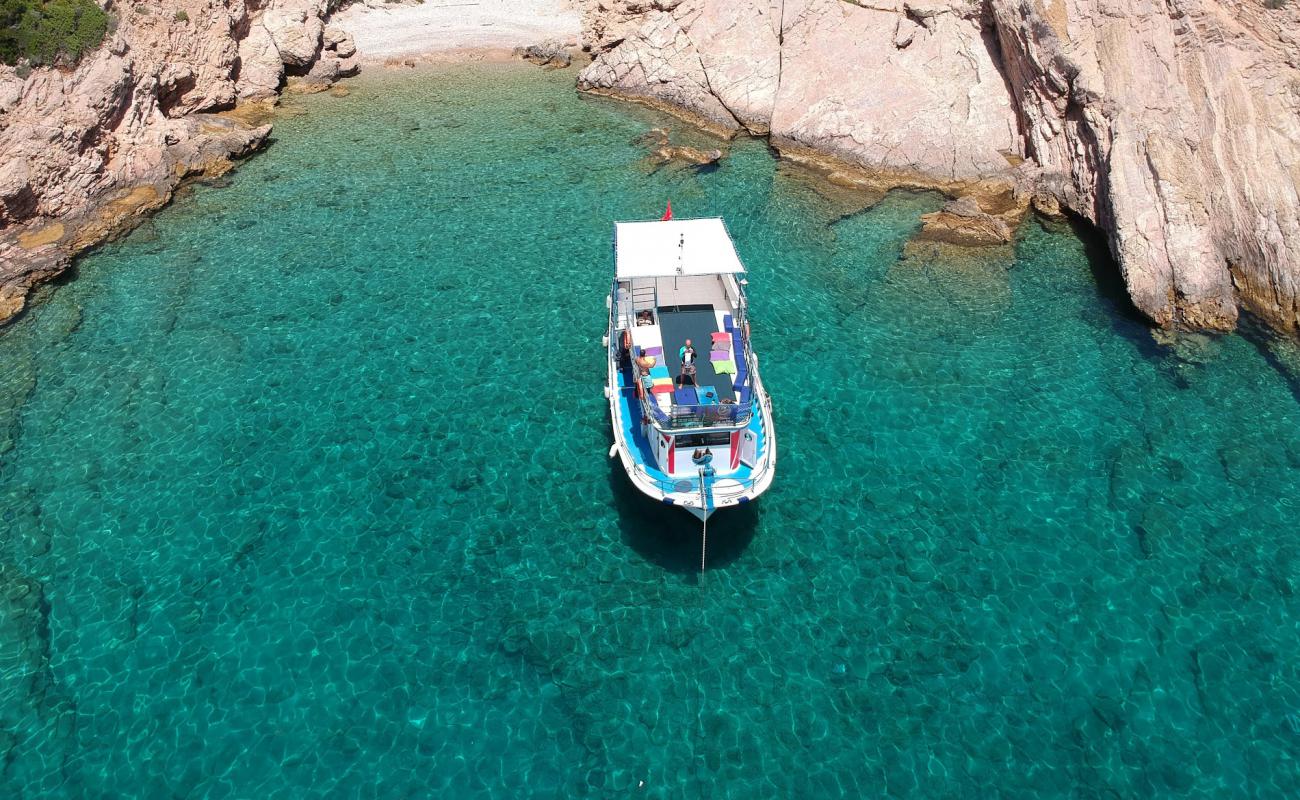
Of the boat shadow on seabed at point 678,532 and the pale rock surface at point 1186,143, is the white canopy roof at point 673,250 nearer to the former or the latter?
the boat shadow on seabed at point 678,532

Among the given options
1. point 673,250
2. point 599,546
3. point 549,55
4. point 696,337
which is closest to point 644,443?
point 599,546

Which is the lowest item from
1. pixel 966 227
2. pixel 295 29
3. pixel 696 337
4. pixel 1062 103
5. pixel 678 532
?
pixel 678 532

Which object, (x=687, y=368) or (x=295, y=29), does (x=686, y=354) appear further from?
(x=295, y=29)

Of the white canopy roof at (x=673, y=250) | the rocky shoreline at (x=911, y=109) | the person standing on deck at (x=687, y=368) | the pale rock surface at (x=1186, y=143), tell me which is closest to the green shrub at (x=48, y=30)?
the rocky shoreline at (x=911, y=109)

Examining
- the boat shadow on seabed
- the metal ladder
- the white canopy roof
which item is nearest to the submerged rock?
the white canopy roof

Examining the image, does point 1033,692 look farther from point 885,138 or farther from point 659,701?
point 885,138

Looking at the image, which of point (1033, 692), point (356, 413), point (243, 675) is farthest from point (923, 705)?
point (356, 413)
